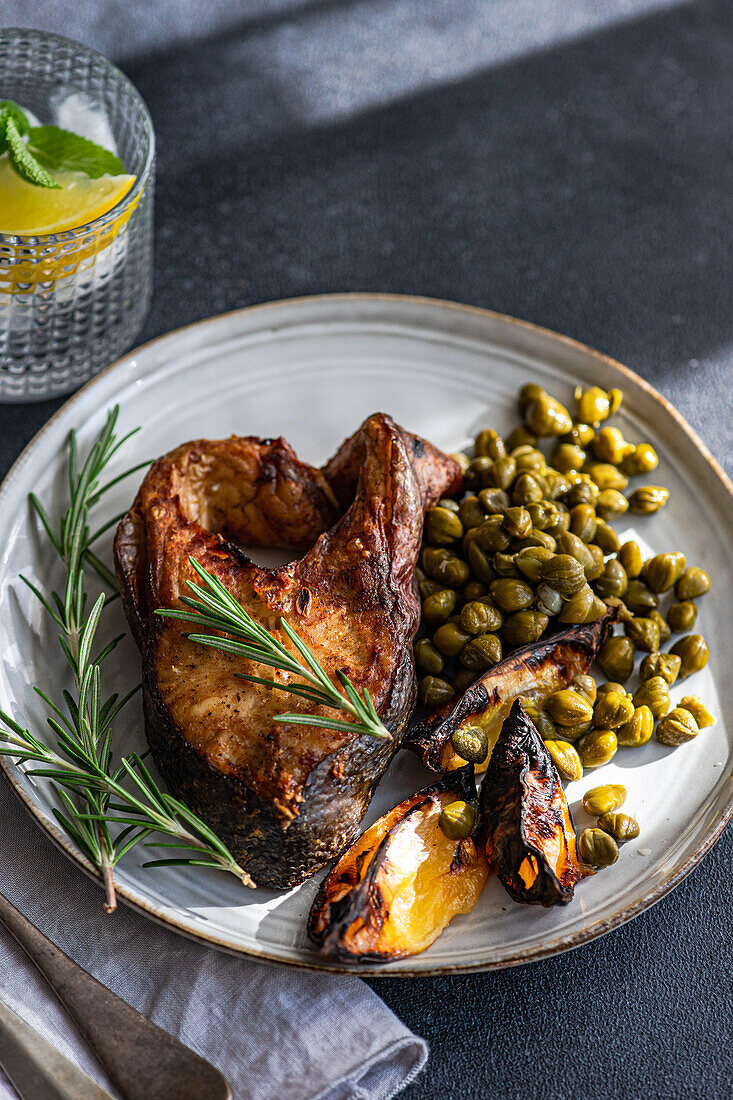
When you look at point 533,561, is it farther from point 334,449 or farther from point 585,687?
point 334,449

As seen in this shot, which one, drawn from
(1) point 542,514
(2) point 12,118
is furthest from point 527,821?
(2) point 12,118

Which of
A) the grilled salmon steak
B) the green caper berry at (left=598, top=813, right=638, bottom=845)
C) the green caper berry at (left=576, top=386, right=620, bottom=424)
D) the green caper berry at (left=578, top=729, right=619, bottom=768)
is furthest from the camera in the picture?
the green caper berry at (left=576, top=386, right=620, bottom=424)

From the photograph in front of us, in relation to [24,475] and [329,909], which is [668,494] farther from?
[24,475]

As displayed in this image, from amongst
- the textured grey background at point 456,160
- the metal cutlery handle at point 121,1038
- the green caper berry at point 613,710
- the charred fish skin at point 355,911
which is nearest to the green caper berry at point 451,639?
the green caper berry at point 613,710

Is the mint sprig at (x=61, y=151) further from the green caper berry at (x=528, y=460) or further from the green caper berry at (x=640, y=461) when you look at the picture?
the green caper berry at (x=640, y=461)

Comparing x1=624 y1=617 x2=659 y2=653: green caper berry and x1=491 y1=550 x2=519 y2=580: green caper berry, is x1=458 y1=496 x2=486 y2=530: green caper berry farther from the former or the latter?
x1=624 y1=617 x2=659 y2=653: green caper berry

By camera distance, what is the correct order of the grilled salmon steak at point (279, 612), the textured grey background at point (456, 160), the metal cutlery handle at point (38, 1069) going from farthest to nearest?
the textured grey background at point (456, 160), the grilled salmon steak at point (279, 612), the metal cutlery handle at point (38, 1069)

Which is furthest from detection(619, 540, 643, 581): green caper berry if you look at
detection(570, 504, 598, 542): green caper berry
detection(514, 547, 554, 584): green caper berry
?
detection(514, 547, 554, 584): green caper berry

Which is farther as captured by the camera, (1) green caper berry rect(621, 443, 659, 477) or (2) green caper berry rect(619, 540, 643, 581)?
(1) green caper berry rect(621, 443, 659, 477)
